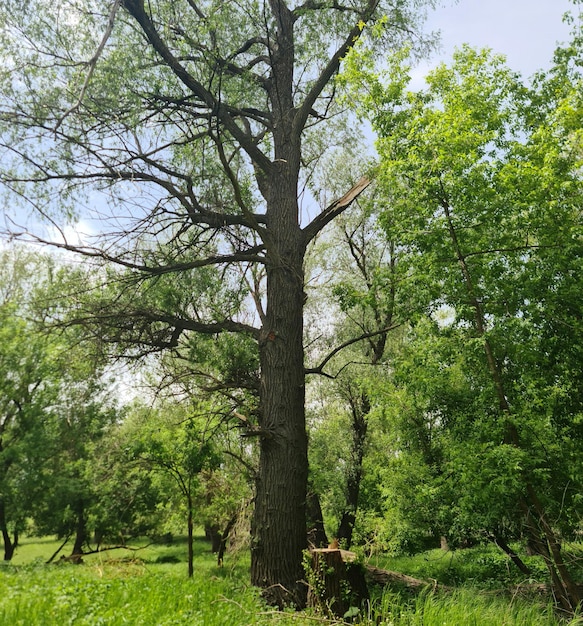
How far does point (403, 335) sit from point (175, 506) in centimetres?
1184

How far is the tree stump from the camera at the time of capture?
15.3 ft

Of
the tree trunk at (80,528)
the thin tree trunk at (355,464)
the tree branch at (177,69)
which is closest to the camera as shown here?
the tree branch at (177,69)

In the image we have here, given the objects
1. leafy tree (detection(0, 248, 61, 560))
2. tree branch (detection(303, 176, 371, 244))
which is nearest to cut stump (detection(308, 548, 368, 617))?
tree branch (detection(303, 176, 371, 244))

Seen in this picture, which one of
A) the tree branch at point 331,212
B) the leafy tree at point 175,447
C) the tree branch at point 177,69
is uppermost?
the tree branch at point 177,69

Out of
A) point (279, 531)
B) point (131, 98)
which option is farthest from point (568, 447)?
point (131, 98)

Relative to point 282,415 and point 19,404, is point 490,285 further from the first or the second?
point 19,404

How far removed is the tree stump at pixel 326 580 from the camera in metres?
4.66

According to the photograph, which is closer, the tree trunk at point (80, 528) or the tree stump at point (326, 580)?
the tree stump at point (326, 580)

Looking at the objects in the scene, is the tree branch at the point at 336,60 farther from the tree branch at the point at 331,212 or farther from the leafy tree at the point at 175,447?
the leafy tree at the point at 175,447

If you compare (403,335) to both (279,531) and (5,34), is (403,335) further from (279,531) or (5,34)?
(5,34)

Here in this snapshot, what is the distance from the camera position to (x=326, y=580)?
4.83m

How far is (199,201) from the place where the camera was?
643 centimetres

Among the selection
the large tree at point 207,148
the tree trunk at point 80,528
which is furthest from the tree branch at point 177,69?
the tree trunk at point 80,528

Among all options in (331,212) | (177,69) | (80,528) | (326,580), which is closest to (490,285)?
(331,212)
